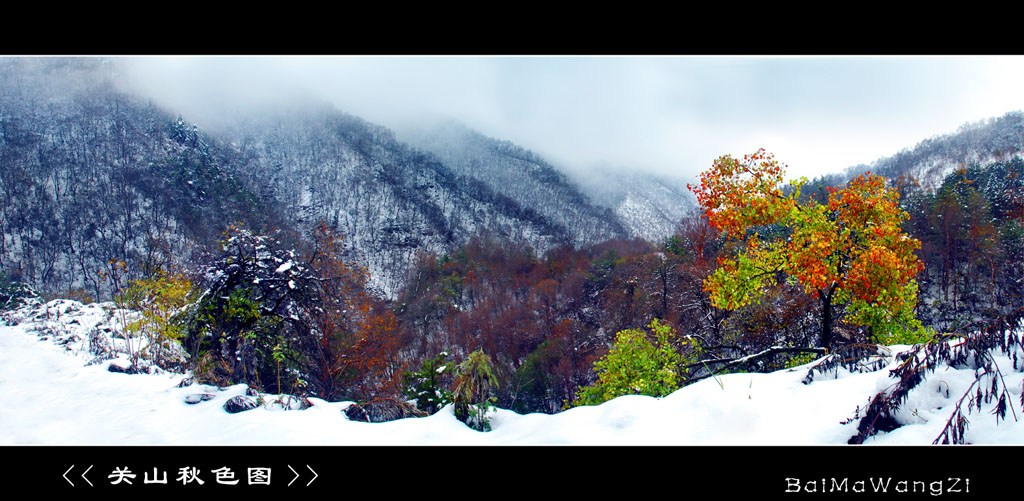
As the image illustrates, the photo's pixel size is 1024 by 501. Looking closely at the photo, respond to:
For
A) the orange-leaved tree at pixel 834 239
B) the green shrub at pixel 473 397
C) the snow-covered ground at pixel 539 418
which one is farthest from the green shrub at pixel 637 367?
the green shrub at pixel 473 397

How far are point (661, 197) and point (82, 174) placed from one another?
4103 inches

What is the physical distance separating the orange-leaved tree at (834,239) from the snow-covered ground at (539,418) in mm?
2217

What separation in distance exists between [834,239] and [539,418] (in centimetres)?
486

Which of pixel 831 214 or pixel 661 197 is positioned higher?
pixel 661 197

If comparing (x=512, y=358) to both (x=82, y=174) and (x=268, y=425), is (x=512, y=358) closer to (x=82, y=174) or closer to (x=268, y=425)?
(x=268, y=425)

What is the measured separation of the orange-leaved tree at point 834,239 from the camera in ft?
17.4

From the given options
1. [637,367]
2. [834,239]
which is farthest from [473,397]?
[834,239]

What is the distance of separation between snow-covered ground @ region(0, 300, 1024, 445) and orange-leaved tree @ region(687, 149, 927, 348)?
222 centimetres

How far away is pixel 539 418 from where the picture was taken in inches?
158

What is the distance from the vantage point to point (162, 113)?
→ 9038cm

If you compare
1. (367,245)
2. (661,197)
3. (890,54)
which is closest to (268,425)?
(890,54)

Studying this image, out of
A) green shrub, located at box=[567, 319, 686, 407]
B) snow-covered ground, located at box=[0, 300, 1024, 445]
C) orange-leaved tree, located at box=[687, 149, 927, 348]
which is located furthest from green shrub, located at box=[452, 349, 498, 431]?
orange-leaved tree, located at box=[687, 149, 927, 348]

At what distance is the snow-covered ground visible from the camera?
262 centimetres

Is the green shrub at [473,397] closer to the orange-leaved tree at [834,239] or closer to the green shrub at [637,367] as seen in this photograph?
the green shrub at [637,367]
